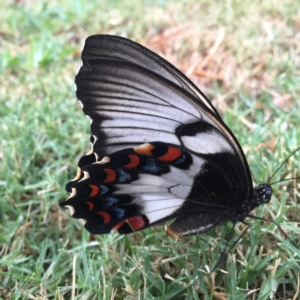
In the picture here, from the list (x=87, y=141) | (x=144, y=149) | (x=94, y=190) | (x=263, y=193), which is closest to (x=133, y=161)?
(x=144, y=149)

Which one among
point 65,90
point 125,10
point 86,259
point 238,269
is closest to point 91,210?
point 86,259

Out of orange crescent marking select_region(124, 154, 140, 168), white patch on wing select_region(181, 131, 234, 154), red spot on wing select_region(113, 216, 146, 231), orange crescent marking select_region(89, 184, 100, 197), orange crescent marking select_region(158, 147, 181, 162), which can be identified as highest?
white patch on wing select_region(181, 131, 234, 154)

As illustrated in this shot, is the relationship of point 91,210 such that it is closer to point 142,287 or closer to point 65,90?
point 142,287

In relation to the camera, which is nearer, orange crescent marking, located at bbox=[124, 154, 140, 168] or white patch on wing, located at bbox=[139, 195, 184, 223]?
orange crescent marking, located at bbox=[124, 154, 140, 168]

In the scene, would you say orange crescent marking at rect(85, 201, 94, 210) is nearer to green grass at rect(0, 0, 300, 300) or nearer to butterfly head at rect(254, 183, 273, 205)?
green grass at rect(0, 0, 300, 300)

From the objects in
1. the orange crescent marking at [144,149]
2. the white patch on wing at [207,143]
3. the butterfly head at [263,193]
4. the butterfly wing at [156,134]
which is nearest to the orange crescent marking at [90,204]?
the butterfly wing at [156,134]

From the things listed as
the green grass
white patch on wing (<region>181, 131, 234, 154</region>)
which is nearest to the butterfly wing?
white patch on wing (<region>181, 131, 234, 154</region>)
